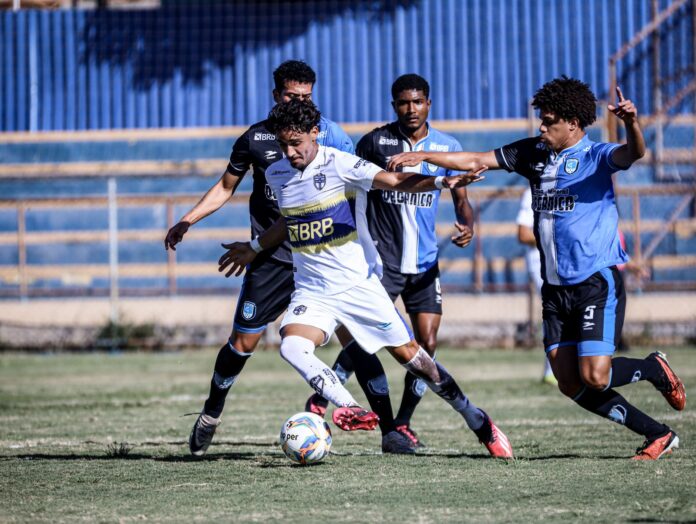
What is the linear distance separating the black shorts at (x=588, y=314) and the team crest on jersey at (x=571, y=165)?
65cm

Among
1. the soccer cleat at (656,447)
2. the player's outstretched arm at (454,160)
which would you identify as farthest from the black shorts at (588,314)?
the player's outstretched arm at (454,160)

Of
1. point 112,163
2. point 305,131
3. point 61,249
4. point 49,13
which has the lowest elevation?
point 61,249

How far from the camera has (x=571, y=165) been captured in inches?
260

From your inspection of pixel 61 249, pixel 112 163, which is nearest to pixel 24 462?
pixel 61 249

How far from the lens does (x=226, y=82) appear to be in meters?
21.4

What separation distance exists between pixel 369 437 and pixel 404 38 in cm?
1390

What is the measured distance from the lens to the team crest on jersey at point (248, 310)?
721cm

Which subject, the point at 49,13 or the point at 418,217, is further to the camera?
the point at 49,13

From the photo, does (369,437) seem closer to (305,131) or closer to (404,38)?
(305,131)

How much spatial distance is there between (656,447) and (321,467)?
2.06m

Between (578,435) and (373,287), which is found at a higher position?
(373,287)

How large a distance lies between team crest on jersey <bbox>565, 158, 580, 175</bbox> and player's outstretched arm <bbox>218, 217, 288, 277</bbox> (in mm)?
1859

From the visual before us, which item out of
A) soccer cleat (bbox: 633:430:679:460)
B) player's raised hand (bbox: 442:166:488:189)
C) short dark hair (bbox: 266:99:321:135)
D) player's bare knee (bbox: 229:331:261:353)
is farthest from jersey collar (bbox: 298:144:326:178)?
soccer cleat (bbox: 633:430:679:460)

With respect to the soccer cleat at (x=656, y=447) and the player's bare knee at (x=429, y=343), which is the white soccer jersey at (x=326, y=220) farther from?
the soccer cleat at (x=656, y=447)
